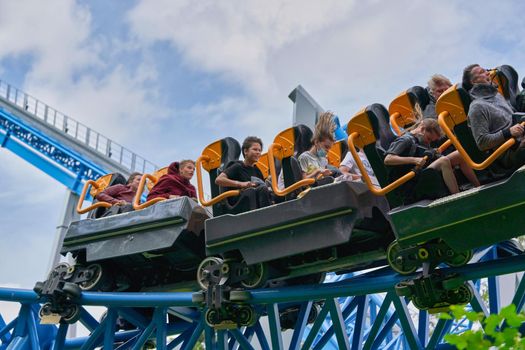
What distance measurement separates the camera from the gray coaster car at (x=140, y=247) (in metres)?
5.59

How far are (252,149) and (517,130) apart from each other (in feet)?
6.35

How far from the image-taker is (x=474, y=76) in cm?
454

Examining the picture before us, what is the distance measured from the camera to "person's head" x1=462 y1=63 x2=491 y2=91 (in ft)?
14.8

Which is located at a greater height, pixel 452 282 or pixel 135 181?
pixel 135 181

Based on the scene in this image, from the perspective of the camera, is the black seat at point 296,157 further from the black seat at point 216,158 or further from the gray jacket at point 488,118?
the gray jacket at point 488,118

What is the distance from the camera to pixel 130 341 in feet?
23.1

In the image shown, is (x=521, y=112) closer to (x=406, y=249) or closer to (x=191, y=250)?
(x=406, y=249)

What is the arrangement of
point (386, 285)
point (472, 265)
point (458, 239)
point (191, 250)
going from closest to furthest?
point (458, 239), point (472, 265), point (386, 285), point (191, 250)

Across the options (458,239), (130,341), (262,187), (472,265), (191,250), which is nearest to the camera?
(458,239)

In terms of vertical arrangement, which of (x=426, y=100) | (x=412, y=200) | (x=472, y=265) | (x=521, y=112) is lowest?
(x=472, y=265)

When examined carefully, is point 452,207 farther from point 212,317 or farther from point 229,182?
point 212,317

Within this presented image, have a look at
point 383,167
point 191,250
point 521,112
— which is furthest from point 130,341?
point 521,112

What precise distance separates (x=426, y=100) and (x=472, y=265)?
1.19m

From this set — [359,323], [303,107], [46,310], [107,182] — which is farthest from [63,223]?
[359,323]
